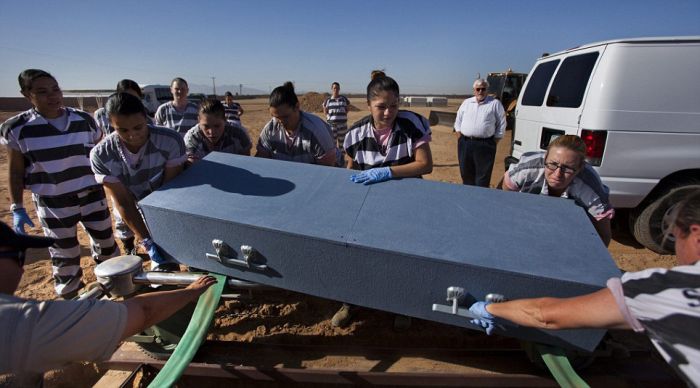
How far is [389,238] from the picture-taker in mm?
1503

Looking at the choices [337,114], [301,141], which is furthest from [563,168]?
[337,114]

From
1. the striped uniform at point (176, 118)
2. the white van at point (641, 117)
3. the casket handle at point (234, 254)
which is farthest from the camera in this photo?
the striped uniform at point (176, 118)

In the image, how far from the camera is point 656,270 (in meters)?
1.11

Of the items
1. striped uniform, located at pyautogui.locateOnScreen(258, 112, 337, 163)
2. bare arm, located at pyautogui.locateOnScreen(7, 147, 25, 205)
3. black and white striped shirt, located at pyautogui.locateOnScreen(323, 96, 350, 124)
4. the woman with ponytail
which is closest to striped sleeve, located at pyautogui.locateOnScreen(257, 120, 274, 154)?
striped uniform, located at pyautogui.locateOnScreen(258, 112, 337, 163)

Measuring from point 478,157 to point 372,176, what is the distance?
130 inches

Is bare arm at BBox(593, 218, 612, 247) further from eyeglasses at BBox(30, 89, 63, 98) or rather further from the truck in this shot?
the truck

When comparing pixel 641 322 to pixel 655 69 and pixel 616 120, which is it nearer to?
pixel 616 120

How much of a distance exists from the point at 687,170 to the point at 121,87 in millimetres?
5953

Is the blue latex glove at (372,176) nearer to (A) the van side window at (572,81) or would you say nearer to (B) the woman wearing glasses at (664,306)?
(B) the woman wearing glasses at (664,306)

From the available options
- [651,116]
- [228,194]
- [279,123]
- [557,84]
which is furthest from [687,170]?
[228,194]

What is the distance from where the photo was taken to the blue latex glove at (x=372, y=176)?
1.93 metres

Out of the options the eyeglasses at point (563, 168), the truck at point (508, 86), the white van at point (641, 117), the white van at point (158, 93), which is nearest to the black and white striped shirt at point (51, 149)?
the eyeglasses at point (563, 168)

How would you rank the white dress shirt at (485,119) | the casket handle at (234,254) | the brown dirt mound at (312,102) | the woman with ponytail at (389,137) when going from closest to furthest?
1. the casket handle at (234,254)
2. the woman with ponytail at (389,137)
3. the white dress shirt at (485,119)
4. the brown dirt mound at (312,102)

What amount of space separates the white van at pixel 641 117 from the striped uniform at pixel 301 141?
2529 millimetres
